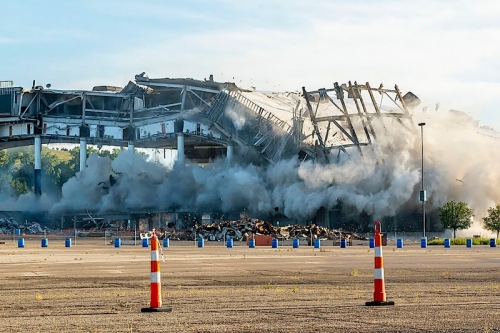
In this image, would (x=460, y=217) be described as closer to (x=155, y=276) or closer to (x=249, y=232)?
(x=249, y=232)

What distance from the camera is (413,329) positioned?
41.3 ft

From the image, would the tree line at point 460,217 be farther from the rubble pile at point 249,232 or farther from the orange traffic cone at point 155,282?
the orange traffic cone at point 155,282

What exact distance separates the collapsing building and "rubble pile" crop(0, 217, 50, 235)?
271 inches

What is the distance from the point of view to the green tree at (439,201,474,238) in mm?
86438

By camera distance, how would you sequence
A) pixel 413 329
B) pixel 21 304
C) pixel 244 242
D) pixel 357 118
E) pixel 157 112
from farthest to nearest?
pixel 157 112
pixel 357 118
pixel 244 242
pixel 21 304
pixel 413 329

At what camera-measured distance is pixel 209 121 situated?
106m

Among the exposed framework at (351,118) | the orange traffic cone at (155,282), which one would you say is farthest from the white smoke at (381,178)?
the orange traffic cone at (155,282)

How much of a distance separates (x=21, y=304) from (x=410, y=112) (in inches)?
3338

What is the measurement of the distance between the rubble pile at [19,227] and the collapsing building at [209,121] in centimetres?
688

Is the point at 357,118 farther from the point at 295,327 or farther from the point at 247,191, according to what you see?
the point at 295,327

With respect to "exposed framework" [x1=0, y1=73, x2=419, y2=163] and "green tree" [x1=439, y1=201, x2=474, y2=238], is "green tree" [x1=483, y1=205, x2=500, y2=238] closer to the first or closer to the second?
"green tree" [x1=439, y1=201, x2=474, y2=238]

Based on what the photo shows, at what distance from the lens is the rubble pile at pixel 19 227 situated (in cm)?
10912

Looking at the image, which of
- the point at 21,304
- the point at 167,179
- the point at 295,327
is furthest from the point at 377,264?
the point at 167,179

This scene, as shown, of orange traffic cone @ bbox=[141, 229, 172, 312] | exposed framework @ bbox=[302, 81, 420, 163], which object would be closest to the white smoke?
exposed framework @ bbox=[302, 81, 420, 163]
